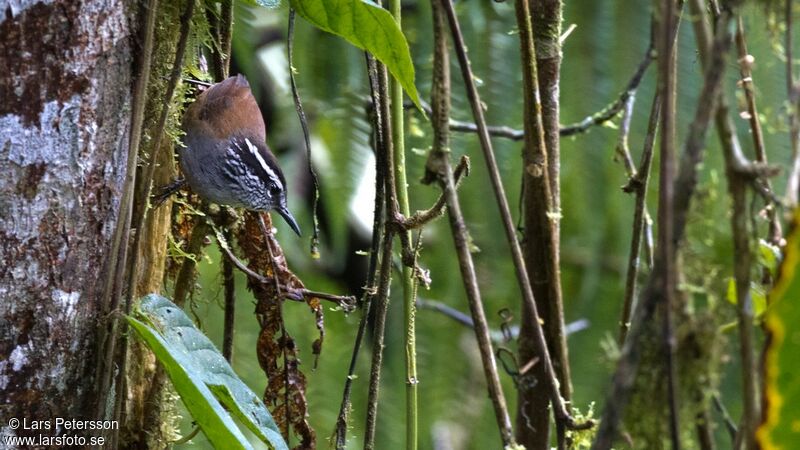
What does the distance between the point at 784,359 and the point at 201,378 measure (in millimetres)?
1021

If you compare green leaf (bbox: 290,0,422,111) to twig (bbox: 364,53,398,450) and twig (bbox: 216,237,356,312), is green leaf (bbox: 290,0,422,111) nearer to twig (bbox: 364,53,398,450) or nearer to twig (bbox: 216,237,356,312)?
twig (bbox: 364,53,398,450)

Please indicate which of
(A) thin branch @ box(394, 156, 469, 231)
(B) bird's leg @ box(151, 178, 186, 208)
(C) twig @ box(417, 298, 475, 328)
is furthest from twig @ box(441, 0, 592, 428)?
(C) twig @ box(417, 298, 475, 328)

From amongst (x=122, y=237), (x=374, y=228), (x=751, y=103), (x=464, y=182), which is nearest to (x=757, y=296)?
(x=751, y=103)

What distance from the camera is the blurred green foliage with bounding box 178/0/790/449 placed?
4.25m

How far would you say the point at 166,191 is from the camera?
215 cm

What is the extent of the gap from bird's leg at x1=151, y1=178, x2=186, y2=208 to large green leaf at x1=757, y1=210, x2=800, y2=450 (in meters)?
1.42

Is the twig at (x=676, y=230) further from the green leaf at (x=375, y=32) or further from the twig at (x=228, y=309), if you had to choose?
the twig at (x=228, y=309)

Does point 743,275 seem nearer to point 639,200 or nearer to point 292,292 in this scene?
point 639,200

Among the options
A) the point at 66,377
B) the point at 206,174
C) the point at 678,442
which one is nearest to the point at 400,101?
the point at 206,174

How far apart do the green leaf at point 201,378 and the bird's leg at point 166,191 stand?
1.19 ft

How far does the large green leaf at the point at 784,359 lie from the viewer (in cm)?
102

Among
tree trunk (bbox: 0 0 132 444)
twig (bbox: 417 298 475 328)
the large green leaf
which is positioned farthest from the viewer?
twig (bbox: 417 298 475 328)

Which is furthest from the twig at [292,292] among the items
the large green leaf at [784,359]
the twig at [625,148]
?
the large green leaf at [784,359]

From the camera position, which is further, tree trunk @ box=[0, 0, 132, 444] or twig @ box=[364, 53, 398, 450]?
twig @ box=[364, 53, 398, 450]
